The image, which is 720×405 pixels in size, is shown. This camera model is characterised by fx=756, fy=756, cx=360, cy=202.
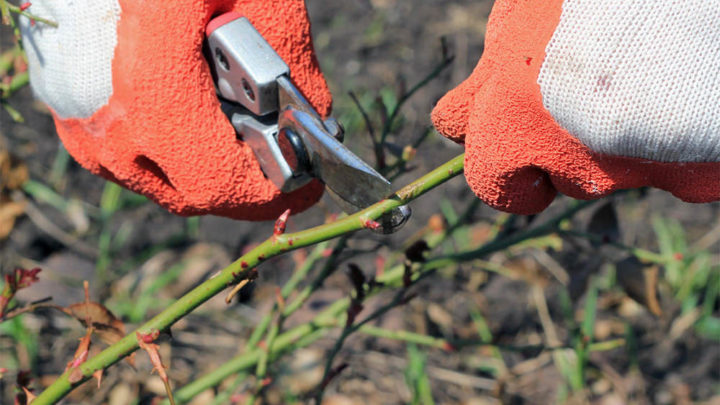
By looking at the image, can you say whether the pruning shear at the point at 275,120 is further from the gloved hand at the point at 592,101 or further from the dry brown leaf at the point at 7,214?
the dry brown leaf at the point at 7,214

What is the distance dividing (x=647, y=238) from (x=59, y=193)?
1808mm

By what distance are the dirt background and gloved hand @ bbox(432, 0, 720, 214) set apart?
84cm

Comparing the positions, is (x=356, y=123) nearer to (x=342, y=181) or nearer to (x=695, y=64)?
(x=342, y=181)

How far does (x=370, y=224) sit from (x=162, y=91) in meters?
0.31

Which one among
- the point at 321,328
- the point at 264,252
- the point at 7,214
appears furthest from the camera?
the point at 7,214

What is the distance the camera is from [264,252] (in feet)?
2.91

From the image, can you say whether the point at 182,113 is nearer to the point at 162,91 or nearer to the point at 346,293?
the point at 162,91

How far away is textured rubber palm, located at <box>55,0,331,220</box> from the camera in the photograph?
0.91 m

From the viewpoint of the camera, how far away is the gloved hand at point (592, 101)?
732 millimetres

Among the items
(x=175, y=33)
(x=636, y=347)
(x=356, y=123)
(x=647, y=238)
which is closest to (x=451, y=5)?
(x=356, y=123)

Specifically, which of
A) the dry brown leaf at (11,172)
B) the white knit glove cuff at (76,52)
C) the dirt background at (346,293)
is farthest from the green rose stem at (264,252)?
the dry brown leaf at (11,172)

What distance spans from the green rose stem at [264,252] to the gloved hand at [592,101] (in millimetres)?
60

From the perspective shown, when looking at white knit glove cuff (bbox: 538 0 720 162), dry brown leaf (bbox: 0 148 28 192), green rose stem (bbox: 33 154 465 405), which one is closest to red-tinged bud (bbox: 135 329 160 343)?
green rose stem (bbox: 33 154 465 405)

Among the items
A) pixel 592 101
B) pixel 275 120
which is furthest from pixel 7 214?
pixel 592 101
